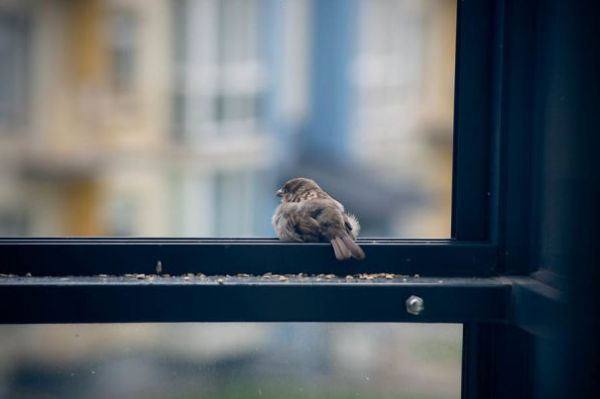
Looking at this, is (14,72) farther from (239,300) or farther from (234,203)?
(239,300)

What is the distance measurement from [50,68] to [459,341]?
1188 millimetres

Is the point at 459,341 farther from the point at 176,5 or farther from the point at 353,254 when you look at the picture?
the point at 176,5

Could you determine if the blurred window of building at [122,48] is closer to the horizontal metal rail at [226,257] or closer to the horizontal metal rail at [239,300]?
the horizontal metal rail at [226,257]

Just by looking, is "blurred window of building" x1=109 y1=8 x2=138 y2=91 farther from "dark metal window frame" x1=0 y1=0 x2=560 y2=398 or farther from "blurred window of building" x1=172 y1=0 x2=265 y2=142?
"dark metal window frame" x1=0 y1=0 x2=560 y2=398

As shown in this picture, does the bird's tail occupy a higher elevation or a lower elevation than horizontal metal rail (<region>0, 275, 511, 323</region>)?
higher

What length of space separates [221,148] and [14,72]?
532 mm

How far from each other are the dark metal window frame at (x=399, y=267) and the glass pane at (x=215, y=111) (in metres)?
0.07

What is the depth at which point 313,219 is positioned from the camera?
200 cm

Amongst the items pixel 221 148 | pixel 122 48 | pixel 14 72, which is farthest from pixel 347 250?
pixel 14 72

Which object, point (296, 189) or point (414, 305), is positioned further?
point (296, 189)

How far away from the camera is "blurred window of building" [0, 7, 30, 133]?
186 centimetres

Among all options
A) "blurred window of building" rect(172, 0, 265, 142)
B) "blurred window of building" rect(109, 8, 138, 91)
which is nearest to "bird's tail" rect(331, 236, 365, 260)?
"blurred window of building" rect(172, 0, 265, 142)

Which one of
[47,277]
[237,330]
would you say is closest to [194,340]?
[237,330]

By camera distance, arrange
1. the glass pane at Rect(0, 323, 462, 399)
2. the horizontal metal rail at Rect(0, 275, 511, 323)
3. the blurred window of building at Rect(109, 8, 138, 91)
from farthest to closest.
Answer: the blurred window of building at Rect(109, 8, 138, 91), the glass pane at Rect(0, 323, 462, 399), the horizontal metal rail at Rect(0, 275, 511, 323)
